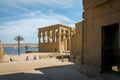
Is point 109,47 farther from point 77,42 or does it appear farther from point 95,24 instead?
Result: point 77,42

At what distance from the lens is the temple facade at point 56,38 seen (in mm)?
48088

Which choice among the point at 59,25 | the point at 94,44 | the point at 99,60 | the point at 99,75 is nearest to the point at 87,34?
the point at 94,44

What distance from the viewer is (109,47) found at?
9.51 meters

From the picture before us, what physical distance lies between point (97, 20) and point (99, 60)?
84.3 inches

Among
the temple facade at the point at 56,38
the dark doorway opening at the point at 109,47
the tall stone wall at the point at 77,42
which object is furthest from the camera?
the temple facade at the point at 56,38

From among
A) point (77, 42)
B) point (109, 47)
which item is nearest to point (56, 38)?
point (77, 42)

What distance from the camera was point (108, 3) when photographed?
832 centimetres

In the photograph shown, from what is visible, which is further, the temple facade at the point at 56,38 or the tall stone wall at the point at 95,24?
the temple facade at the point at 56,38

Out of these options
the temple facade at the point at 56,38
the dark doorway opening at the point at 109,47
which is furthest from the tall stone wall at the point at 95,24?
the temple facade at the point at 56,38

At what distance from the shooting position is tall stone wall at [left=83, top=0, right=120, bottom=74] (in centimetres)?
803

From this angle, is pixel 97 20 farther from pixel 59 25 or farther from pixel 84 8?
pixel 59 25

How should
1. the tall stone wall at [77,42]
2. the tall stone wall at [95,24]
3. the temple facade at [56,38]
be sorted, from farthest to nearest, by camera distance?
the temple facade at [56,38] < the tall stone wall at [77,42] < the tall stone wall at [95,24]

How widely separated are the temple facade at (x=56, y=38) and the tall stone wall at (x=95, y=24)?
3725cm

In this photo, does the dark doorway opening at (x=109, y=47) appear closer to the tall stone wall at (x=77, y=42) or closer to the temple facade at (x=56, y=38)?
the tall stone wall at (x=77, y=42)
